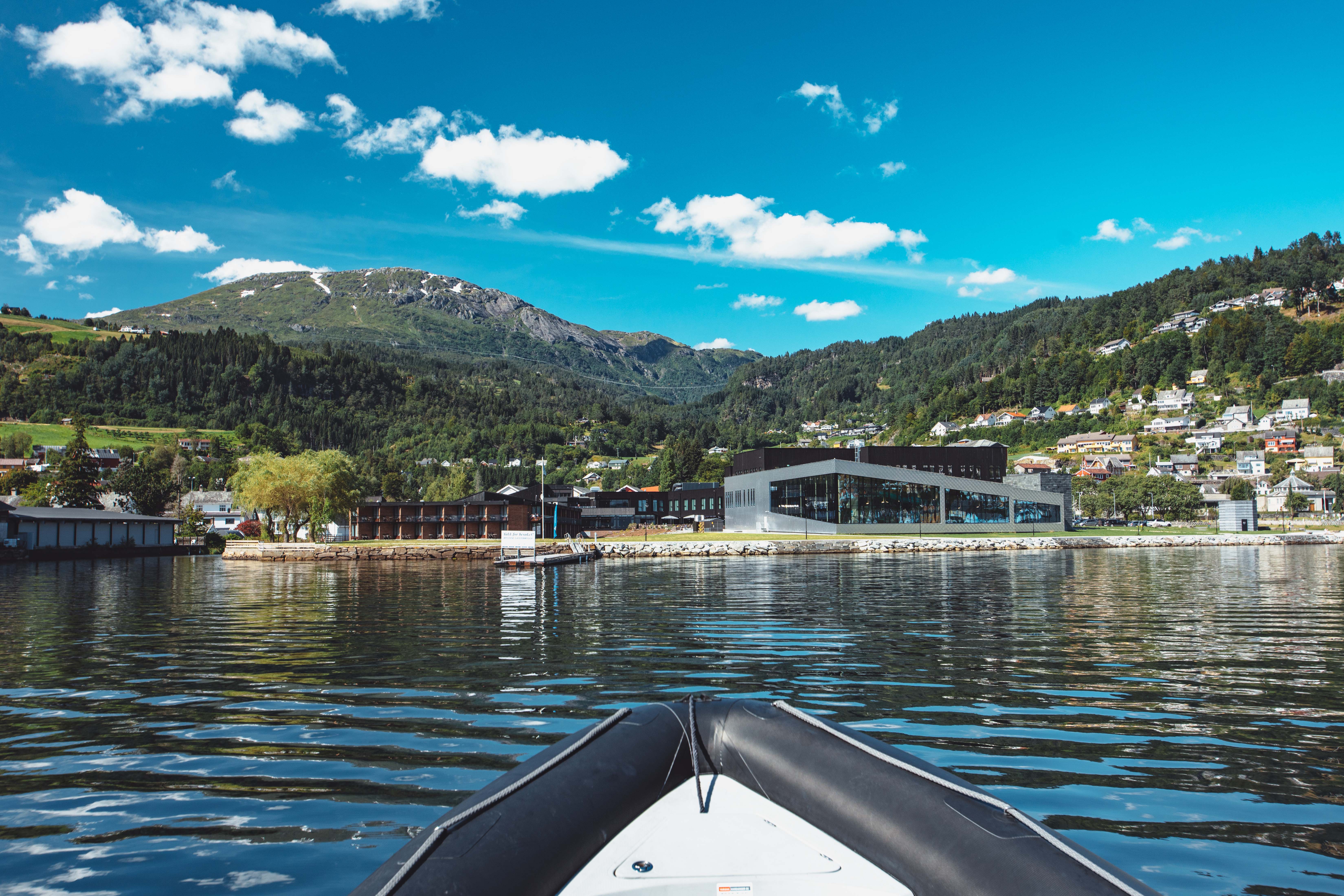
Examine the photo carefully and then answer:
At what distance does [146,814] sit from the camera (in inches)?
229

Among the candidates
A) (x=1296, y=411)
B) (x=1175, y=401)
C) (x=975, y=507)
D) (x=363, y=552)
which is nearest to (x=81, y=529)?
(x=363, y=552)

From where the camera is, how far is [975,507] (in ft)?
228

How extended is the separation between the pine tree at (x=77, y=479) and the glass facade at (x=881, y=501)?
253 feet

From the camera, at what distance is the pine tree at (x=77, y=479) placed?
8088cm

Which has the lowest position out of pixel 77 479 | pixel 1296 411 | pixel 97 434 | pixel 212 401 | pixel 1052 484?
pixel 1052 484

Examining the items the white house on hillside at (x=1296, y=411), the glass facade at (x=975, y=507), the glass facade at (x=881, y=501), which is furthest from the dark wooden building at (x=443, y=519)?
the white house on hillside at (x=1296, y=411)

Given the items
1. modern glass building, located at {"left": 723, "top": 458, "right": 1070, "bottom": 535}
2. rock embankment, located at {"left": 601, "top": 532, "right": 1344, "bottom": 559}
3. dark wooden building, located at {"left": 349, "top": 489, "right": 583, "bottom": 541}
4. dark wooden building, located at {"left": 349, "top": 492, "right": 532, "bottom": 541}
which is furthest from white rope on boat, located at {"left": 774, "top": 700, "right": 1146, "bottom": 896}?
dark wooden building, located at {"left": 349, "top": 492, "right": 532, "bottom": 541}

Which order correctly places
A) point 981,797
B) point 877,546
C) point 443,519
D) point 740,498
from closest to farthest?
point 981,797
point 877,546
point 740,498
point 443,519

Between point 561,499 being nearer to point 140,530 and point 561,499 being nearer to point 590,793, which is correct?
point 140,530

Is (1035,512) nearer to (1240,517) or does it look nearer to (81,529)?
(1240,517)

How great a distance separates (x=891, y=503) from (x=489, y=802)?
66.7 m

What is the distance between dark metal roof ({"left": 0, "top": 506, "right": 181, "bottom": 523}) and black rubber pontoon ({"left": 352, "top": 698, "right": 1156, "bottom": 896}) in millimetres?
77312

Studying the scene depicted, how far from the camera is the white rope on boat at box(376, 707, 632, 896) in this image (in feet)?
9.52

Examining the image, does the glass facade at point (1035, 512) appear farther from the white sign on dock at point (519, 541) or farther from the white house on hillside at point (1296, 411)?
the white house on hillside at point (1296, 411)
